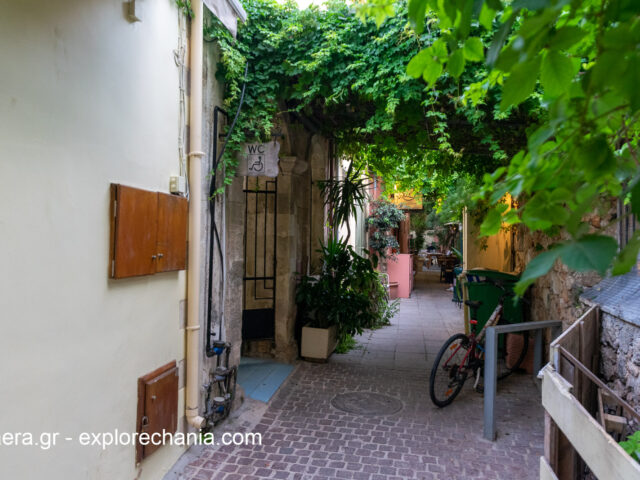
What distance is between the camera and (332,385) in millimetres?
5086

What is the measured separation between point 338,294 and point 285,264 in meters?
0.88

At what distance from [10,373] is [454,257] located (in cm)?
1795

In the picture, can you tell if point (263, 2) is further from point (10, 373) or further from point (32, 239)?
point (10, 373)

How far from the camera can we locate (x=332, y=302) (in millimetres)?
5945

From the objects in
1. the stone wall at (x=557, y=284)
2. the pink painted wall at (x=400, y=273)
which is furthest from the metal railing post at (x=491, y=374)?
the pink painted wall at (x=400, y=273)

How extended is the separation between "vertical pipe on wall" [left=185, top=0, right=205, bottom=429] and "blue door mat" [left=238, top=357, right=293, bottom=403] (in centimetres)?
127

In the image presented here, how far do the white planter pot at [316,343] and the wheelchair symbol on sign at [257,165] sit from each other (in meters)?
2.53

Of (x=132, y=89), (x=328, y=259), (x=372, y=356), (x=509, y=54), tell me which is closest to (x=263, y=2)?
(x=132, y=89)

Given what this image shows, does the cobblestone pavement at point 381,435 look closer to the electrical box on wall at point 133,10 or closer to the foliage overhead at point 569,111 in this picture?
the foliage overhead at point 569,111

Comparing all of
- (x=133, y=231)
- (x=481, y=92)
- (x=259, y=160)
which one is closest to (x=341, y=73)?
(x=259, y=160)

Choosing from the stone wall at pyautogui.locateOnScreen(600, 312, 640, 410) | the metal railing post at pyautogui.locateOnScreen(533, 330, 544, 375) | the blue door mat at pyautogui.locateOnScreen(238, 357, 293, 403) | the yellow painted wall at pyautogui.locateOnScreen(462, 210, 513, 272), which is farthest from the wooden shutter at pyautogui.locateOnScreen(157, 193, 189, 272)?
the yellow painted wall at pyautogui.locateOnScreen(462, 210, 513, 272)

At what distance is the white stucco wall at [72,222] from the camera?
1842 mm

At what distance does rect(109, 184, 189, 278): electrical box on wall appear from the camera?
8.01 feet

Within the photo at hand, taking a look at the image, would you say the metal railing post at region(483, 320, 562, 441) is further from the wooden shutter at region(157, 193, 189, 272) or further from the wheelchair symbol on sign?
the wooden shutter at region(157, 193, 189, 272)
